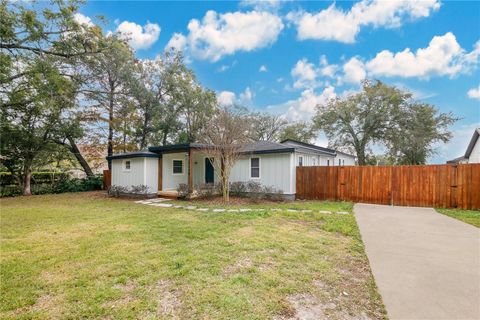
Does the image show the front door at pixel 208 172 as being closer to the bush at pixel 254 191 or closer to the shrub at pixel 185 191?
the bush at pixel 254 191

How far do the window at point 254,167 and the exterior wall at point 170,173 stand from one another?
159 inches

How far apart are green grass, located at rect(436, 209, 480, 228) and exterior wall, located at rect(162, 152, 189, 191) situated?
38.2 ft

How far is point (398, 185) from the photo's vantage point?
30.9ft

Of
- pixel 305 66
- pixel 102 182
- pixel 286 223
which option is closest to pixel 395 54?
pixel 305 66

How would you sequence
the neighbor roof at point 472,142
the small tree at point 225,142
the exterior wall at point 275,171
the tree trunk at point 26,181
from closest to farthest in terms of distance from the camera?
the small tree at point 225,142
the exterior wall at point 275,171
the neighbor roof at point 472,142
the tree trunk at point 26,181

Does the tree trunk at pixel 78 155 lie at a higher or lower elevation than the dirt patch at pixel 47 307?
higher

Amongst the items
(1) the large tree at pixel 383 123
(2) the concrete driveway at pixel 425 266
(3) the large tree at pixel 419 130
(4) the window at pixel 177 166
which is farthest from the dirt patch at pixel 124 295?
(3) the large tree at pixel 419 130

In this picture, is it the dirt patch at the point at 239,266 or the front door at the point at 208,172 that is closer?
the dirt patch at the point at 239,266

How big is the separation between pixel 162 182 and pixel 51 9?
8781mm

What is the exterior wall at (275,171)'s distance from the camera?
11102mm

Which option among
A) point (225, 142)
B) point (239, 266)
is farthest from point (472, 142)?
point (239, 266)

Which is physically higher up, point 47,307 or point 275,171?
point 275,171

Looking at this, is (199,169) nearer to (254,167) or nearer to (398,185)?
(254,167)

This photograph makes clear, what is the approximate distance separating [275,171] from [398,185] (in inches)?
196
